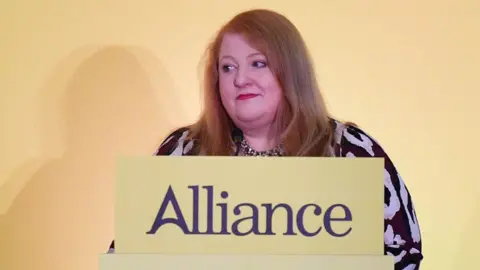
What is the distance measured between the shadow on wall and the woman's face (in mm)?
495

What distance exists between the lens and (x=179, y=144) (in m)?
1.10

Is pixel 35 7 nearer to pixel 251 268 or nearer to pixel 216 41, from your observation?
pixel 216 41

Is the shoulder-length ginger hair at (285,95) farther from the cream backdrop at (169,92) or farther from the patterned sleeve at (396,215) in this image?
the cream backdrop at (169,92)

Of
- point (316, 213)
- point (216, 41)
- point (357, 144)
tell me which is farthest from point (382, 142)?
point (316, 213)

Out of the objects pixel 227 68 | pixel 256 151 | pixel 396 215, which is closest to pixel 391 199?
pixel 396 215

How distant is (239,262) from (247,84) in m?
0.40

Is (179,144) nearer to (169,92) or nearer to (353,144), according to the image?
(353,144)

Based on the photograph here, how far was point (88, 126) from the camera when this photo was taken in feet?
4.94

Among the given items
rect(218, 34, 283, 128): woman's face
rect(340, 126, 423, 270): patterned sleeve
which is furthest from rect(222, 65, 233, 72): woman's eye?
rect(340, 126, 423, 270): patterned sleeve

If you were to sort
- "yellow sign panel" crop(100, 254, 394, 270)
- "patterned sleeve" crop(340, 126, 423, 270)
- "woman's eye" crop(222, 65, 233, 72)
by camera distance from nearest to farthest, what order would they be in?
"yellow sign panel" crop(100, 254, 394, 270)
"patterned sleeve" crop(340, 126, 423, 270)
"woman's eye" crop(222, 65, 233, 72)

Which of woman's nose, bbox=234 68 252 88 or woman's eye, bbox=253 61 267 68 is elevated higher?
woman's eye, bbox=253 61 267 68

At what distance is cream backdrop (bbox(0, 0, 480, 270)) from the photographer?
149cm

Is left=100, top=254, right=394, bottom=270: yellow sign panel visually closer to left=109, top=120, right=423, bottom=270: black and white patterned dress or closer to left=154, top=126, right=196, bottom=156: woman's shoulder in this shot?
left=109, top=120, right=423, bottom=270: black and white patterned dress

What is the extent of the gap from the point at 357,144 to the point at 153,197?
461mm
